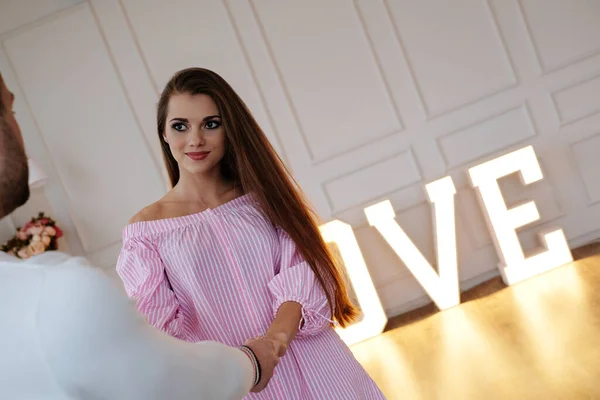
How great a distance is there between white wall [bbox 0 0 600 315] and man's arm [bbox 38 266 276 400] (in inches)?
162

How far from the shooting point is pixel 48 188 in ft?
15.9

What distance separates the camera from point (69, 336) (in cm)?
70

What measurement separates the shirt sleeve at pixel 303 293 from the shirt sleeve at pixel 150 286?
0.24 m

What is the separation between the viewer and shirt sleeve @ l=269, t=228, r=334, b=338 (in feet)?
5.54

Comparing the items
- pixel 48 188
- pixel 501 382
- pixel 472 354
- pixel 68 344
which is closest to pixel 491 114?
pixel 472 354

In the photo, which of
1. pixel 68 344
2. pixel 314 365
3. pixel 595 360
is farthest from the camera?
pixel 595 360

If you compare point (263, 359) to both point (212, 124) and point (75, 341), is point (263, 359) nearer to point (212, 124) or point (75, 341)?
point (75, 341)

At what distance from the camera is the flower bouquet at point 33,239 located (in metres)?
4.53

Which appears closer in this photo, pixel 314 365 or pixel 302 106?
pixel 314 365

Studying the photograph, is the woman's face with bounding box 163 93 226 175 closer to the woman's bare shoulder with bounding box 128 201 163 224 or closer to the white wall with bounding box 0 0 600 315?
the woman's bare shoulder with bounding box 128 201 163 224

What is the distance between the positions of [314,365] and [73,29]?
3.74m

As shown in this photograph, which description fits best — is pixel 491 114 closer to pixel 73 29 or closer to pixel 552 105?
pixel 552 105

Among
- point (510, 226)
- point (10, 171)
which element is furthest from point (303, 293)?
point (510, 226)

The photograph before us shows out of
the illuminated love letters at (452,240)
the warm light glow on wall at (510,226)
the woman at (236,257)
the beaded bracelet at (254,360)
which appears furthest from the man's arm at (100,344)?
the warm light glow on wall at (510,226)
